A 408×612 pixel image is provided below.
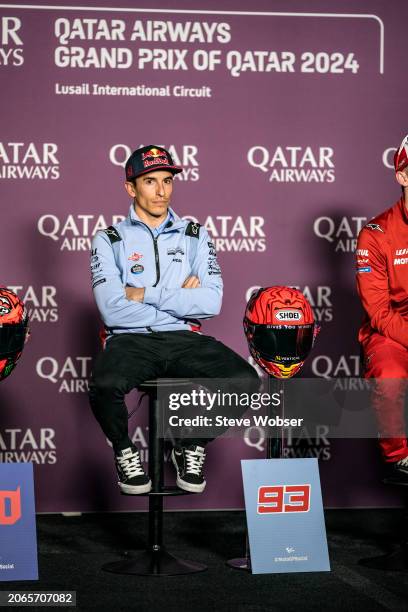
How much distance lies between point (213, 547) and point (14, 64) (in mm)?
2275

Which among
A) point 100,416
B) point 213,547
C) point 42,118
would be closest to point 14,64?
point 42,118

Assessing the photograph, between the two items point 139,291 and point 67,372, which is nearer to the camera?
point 139,291

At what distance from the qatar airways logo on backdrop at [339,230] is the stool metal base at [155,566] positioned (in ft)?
5.71

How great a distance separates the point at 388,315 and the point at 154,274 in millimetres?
887

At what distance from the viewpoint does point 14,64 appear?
443 cm

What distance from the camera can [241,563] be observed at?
11.5 ft

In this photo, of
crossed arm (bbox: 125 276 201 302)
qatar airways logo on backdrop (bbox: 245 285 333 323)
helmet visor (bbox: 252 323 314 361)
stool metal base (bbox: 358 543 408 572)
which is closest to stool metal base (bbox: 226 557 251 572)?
stool metal base (bbox: 358 543 408 572)

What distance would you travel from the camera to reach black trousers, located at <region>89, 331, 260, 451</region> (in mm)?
3338

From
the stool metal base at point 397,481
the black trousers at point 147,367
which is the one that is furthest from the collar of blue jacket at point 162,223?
the stool metal base at point 397,481

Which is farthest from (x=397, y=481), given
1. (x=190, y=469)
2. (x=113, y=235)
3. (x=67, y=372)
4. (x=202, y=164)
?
(x=202, y=164)

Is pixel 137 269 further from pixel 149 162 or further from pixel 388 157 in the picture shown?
pixel 388 157

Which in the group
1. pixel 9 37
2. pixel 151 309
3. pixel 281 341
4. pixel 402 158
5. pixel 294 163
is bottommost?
pixel 281 341

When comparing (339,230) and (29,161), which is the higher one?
(29,161)

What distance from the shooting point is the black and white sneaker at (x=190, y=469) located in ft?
11.1
